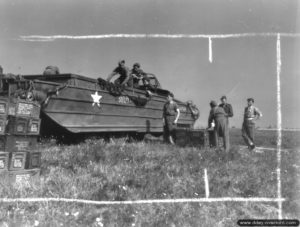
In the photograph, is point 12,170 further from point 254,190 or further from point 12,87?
point 254,190

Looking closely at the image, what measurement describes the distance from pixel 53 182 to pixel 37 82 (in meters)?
3.81

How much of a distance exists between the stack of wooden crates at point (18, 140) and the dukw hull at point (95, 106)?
101 inches

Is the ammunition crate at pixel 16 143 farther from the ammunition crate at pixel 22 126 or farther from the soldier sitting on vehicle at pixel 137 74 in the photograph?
the soldier sitting on vehicle at pixel 137 74

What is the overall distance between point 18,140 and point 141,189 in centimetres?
203

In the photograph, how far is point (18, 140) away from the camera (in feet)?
15.5

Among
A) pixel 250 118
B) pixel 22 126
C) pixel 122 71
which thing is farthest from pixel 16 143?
pixel 250 118

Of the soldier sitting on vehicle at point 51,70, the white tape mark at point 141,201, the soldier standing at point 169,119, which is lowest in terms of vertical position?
the white tape mark at point 141,201

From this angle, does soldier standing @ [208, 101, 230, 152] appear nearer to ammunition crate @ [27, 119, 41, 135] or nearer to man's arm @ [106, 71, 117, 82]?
man's arm @ [106, 71, 117, 82]

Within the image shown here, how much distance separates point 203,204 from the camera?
13.1ft

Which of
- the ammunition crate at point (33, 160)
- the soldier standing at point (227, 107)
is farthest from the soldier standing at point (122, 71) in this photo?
the ammunition crate at point (33, 160)

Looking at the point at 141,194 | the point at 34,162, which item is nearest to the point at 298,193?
the point at 141,194

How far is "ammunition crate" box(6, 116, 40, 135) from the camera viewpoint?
15.2 ft

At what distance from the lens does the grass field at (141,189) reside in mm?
3477

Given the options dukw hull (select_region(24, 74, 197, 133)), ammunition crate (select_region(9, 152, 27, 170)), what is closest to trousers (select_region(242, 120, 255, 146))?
dukw hull (select_region(24, 74, 197, 133))
